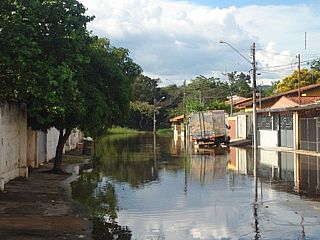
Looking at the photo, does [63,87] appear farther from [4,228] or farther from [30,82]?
[4,228]

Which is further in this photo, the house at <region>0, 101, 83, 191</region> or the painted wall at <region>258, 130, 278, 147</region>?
the painted wall at <region>258, 130, 278, 147</region>

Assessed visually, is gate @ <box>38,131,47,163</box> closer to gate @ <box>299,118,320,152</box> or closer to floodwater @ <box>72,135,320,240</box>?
floodwater @ <box>72,135,320,240</box>

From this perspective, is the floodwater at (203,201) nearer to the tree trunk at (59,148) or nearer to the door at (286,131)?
the tree trunk at (59,148)

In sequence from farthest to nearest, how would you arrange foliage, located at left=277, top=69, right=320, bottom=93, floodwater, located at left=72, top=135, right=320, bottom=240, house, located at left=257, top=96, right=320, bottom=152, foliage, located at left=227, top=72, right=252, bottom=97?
foliage, located at left=227, top=72, right=252, bottom=97 < foliage, located at left=277, top=69, right=320, bottom=93 < house, located at left=257, top=96, right=320, bottom=152 < floodwater, located at left=72, top=135, right=320, bottom=240

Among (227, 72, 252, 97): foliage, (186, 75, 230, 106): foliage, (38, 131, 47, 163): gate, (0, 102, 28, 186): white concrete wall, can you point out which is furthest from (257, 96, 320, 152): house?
(227, 72, 252, 97): foliage

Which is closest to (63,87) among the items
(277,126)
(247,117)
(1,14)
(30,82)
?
(30,82)

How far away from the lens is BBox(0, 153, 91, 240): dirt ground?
12914mm

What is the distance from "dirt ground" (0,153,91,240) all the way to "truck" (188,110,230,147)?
36.3m

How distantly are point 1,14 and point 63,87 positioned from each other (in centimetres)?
344

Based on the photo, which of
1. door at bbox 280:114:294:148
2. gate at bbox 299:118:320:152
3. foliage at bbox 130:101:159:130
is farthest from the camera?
foliage at bbox 130:101:159:130

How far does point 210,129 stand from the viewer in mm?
59156

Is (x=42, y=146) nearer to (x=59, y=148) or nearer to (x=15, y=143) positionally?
(x=59, y=148)

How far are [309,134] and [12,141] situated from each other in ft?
89.5

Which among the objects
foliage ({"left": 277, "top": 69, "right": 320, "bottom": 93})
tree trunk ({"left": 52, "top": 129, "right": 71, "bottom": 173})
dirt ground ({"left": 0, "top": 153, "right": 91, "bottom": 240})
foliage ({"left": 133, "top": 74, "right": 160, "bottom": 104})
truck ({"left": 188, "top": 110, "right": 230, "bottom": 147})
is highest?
foliage ({"left": 133, "top": 74, "right": 160, "bottom": 104})
